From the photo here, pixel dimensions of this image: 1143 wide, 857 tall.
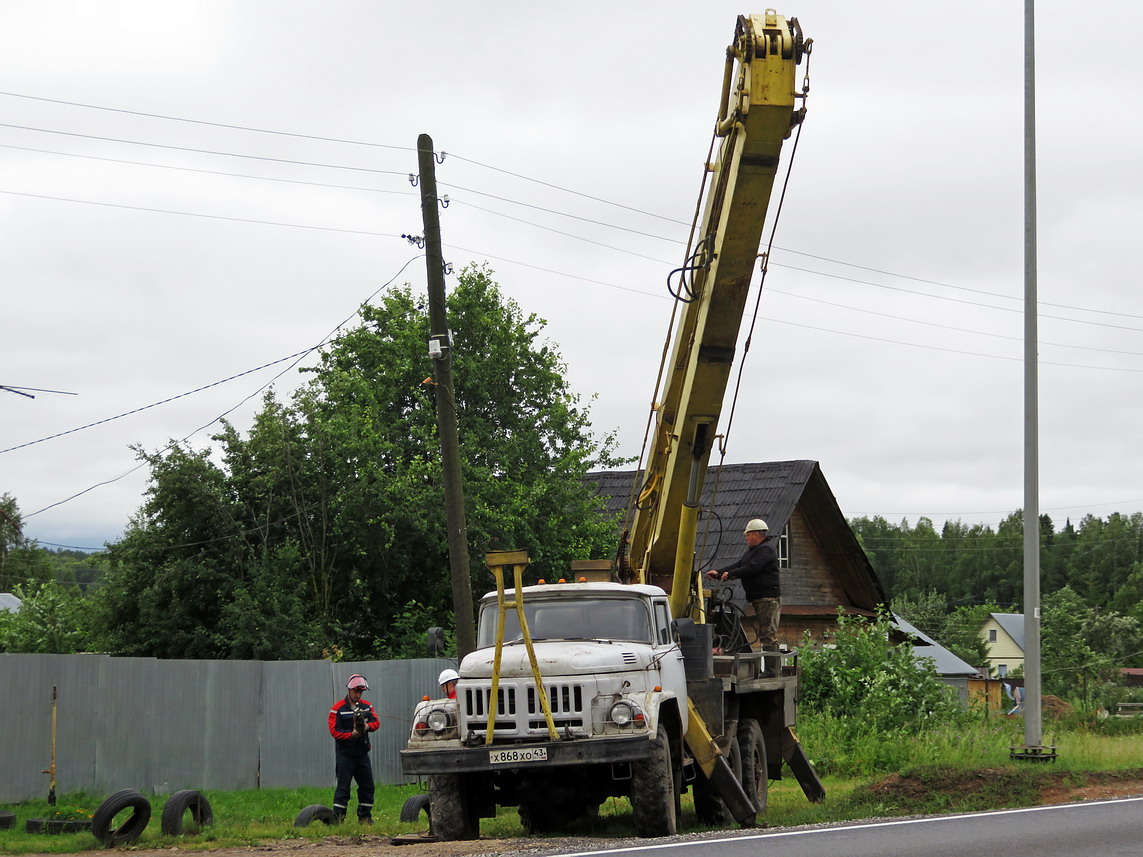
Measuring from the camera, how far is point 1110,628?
83188 mm

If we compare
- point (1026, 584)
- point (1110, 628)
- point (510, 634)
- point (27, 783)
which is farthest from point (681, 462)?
point (1110, 628)

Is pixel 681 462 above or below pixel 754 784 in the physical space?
above

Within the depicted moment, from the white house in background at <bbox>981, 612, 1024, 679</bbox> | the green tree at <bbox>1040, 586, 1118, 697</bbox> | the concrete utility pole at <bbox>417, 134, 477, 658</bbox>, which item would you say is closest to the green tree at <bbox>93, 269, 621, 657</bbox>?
the concrete utility pole at <bbox>417, 134, 477, 658</bbox>

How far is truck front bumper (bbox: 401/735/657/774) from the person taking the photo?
10.7 metres

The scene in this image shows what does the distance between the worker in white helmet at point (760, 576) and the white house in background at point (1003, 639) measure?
91079 millimetres

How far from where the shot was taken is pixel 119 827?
13.0 meters

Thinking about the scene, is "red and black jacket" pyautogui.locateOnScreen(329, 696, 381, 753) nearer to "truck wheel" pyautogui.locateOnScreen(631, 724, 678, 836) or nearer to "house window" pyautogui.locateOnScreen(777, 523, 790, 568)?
"truck wheel" pyautogui.locateOnScreen(631, 724, 678, 836)

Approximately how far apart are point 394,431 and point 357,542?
16.8 ft

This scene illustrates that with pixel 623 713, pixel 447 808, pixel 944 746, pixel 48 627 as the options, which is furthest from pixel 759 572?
pixel 48 627

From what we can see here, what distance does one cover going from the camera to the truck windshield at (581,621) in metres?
12.3

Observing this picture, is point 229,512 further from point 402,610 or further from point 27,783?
point 27,783

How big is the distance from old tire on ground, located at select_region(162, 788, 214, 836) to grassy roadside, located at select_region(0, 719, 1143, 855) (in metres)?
0.14

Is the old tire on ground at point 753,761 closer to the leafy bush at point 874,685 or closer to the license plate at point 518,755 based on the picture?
the license plate at point 518,755

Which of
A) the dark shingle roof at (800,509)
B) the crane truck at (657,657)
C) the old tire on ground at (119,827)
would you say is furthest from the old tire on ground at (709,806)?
the dark shingle roof at (800,509)
